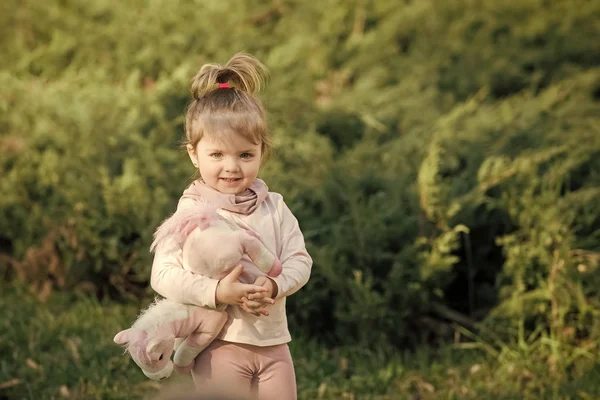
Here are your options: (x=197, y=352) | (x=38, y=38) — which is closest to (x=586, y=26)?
(x=38, y=38)

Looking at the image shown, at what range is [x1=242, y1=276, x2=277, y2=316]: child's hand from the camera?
8.39 feet

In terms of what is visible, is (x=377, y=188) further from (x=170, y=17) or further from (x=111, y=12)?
(x=111, y=12)

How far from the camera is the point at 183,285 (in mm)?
2570

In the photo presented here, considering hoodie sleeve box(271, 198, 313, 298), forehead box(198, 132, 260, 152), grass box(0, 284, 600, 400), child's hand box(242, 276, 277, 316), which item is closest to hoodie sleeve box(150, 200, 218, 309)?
child's hand box(242, 276, 277, 316)

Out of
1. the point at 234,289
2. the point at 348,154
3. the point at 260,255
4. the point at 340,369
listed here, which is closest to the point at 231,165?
the point at 260,255

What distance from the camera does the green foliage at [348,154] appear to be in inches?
187

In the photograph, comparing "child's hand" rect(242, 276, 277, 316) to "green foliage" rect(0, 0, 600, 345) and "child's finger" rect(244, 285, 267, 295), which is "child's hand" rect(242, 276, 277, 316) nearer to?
"child's finger" rect(244, 285, 267, 295)

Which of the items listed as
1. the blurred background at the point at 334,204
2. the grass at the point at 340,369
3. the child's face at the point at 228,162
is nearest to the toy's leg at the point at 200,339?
the child's face at the point at 228,162

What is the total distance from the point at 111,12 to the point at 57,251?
3015mm

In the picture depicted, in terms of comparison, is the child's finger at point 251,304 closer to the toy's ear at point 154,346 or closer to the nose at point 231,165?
the toy's ear at point 154,346

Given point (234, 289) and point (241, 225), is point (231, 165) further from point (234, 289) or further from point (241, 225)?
point (234, 289)

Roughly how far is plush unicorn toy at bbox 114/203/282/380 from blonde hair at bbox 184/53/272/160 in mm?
262

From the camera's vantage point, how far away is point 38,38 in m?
7.75

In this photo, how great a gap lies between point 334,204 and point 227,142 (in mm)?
2514
